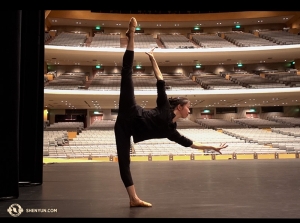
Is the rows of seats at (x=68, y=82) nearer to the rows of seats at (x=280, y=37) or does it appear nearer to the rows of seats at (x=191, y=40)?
the rows of seats at (x=191, y=40)

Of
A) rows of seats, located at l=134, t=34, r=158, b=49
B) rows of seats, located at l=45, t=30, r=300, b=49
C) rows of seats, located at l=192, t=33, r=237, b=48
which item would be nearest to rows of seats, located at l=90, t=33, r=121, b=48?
rows of seats, located at l=45, t=30, r=300, b=49

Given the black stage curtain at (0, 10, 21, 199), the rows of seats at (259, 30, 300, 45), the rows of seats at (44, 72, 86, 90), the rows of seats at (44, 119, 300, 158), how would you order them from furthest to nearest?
the rows of seats at (259, 30, 300, 45)
the rows of seats at (44, 72, 86, 90)
the rows of seats at (44, 119, 300, 158)
the black stage curtain at (0, 10, 21, 199)

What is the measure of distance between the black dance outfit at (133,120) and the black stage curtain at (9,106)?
1.01 meters

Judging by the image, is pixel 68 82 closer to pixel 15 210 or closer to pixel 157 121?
pixel 15 210

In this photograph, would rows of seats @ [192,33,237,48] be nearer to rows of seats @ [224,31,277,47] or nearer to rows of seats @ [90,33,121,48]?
rows of seats @ [224,31,277,47]

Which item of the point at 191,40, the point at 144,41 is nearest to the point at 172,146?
the point at 144,41

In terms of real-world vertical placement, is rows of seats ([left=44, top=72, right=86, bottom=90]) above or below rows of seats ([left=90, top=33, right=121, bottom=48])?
below

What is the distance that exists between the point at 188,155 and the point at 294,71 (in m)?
13.3

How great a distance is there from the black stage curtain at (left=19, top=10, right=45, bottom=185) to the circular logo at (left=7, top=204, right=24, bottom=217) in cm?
135

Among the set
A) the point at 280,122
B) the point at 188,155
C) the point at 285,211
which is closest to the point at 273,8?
the point at 285,211

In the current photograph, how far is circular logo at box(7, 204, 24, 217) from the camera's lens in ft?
6.77

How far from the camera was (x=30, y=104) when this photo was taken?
352cm

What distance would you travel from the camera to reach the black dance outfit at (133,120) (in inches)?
86.9
